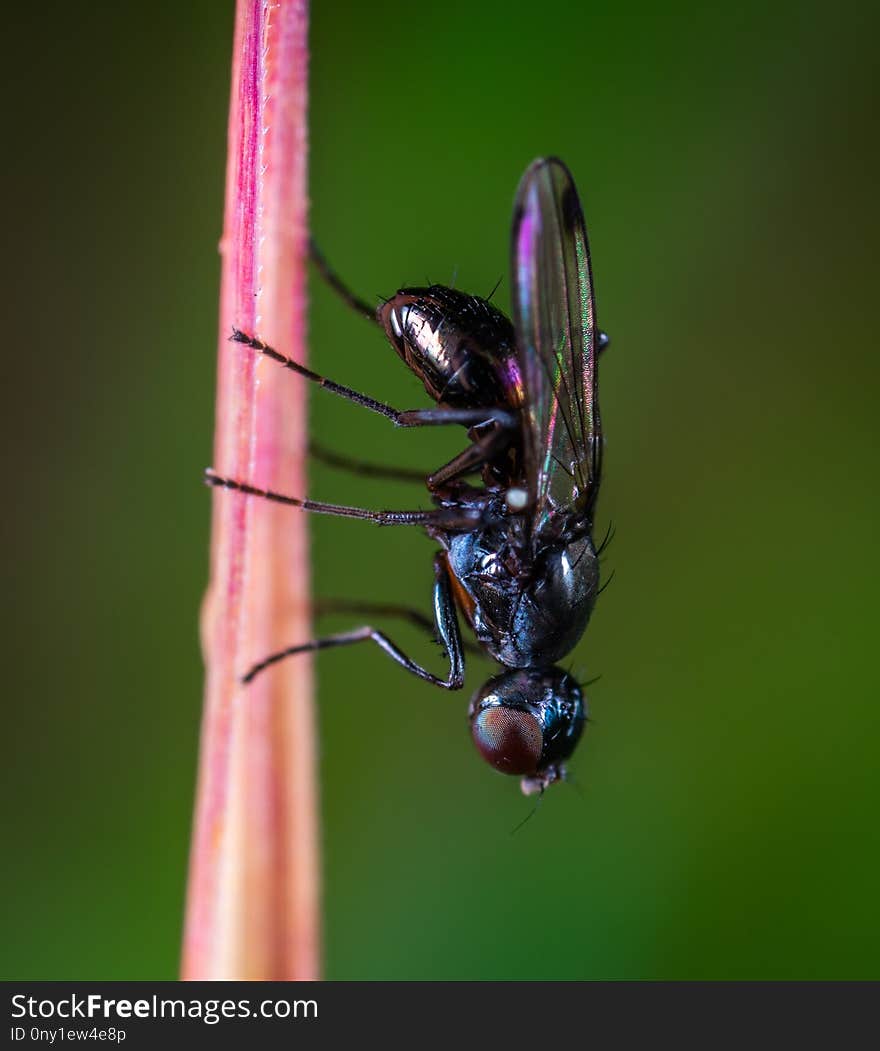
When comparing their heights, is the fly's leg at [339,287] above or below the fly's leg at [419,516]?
above

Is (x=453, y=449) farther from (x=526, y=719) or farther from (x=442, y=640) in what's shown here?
(x=526, y=719)

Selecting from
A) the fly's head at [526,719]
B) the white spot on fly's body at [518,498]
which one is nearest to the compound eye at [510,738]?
the fly's head at [526,719]

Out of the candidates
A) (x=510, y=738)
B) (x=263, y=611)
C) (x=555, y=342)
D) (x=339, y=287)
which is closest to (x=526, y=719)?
(x=510, y=738)

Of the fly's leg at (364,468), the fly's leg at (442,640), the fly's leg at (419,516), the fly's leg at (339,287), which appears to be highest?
the fly's leg at (339,287)

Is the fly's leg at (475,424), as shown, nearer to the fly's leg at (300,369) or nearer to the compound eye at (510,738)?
the fly's leg at (300,369)

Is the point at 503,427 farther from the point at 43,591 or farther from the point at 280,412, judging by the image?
the point at 43,591
